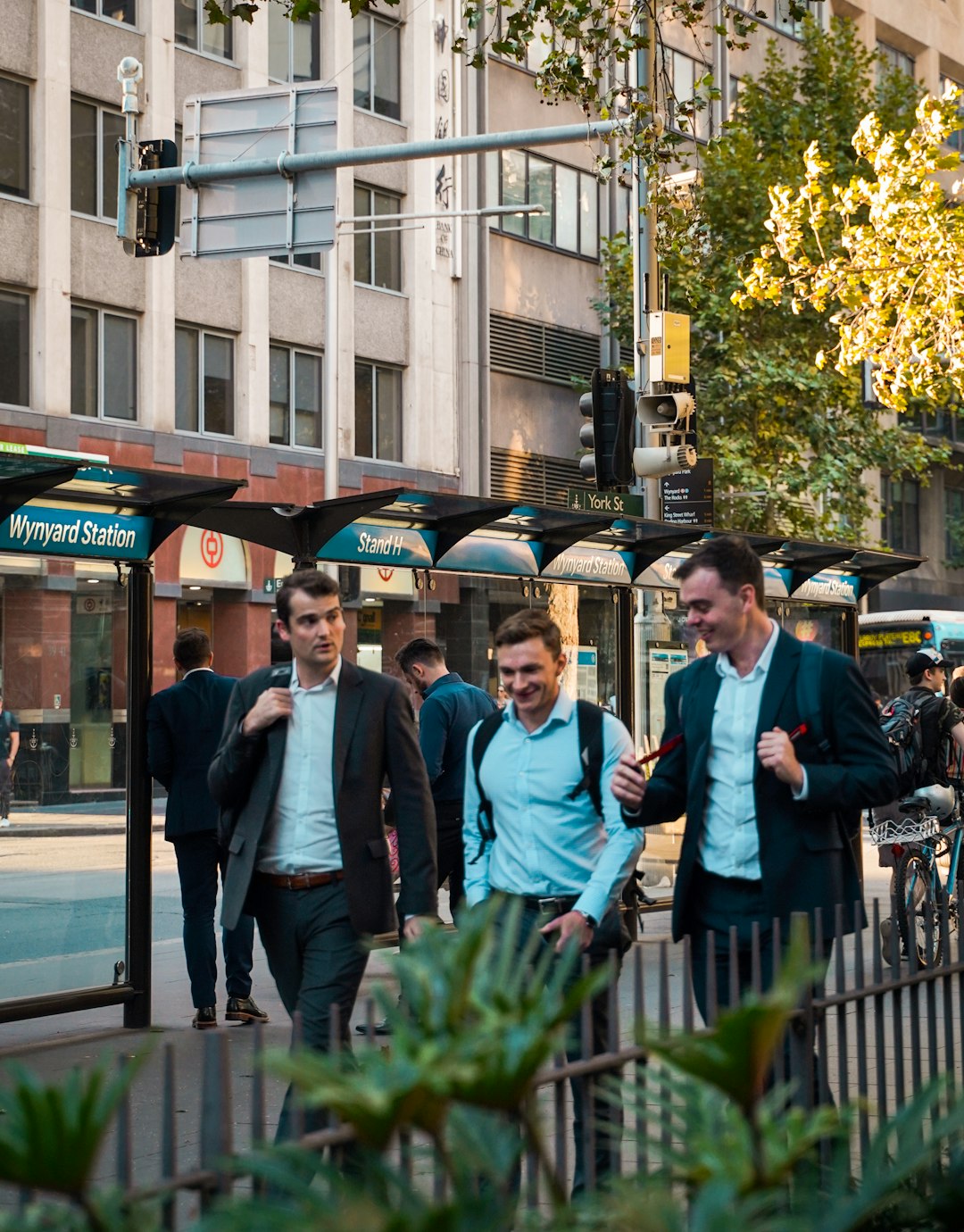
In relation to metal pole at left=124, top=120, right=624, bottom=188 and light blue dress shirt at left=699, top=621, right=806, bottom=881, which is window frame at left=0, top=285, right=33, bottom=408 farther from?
Result: light blue dress shirt at left=699, top=621, right=806, bottom=881

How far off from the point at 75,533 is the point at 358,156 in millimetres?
5351

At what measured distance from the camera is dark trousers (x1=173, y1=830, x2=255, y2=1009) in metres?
9.74

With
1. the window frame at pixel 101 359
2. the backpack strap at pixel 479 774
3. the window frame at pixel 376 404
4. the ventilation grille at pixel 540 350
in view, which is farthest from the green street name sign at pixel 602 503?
the ventilation grille at pixel 540 350

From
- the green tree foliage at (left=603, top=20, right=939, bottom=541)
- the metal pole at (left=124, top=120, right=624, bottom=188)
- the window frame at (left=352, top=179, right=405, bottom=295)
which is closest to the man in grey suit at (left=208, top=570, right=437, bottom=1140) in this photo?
the metal pole at (left=124, top=120, right=624, bottom=188)

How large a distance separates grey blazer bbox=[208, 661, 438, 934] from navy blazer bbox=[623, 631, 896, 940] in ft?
3.25

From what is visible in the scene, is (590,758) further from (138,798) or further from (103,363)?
(103,363)

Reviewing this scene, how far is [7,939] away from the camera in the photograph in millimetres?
9055

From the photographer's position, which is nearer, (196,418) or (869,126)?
(869,126)

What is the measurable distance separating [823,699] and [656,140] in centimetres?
924

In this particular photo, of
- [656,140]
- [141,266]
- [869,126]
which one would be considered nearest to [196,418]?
[141,266]

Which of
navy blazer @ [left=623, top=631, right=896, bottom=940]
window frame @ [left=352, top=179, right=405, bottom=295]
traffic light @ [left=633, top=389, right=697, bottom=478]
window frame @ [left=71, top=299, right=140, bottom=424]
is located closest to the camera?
navy blazer @ [left=623, top=631, right=896, bottom=940]

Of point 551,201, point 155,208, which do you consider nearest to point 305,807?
point 155,208

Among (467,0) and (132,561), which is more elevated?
(467,0)

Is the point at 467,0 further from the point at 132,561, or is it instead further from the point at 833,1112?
the point at 833,1112
